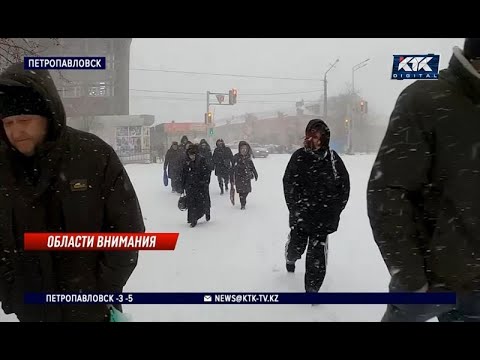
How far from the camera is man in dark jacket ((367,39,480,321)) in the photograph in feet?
6.16

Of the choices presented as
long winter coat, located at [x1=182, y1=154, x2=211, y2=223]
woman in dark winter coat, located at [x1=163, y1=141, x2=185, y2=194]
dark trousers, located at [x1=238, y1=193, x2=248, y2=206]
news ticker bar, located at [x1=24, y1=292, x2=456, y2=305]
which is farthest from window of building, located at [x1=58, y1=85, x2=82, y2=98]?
dark trousers, located at [x1=238, y1=193, x2=248, y2=206]

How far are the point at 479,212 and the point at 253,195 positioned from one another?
6.79 feet

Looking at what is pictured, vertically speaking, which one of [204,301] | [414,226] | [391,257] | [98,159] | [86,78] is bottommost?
[204,301]

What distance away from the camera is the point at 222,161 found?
3.73 meters

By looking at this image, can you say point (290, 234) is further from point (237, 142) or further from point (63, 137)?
point (63, 137)

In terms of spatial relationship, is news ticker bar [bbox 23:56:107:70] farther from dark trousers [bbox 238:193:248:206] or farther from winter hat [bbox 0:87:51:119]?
dark trousers [bbox 238:193:248:206]

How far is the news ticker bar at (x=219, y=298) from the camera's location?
7.50 ft

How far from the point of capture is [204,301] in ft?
7.95

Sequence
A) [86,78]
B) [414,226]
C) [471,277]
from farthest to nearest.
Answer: [86,78], [471,277], [414,226]

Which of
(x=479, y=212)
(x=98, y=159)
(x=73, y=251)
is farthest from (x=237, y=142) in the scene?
(x=479, y=212)

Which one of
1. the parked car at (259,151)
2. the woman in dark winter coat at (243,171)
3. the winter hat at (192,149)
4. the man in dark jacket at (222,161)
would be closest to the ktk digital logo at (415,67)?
the parked car at (259,151)

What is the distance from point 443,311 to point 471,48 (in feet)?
4.88

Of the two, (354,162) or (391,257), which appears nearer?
(391,257)

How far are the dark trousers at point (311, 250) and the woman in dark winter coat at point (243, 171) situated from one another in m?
0.70
